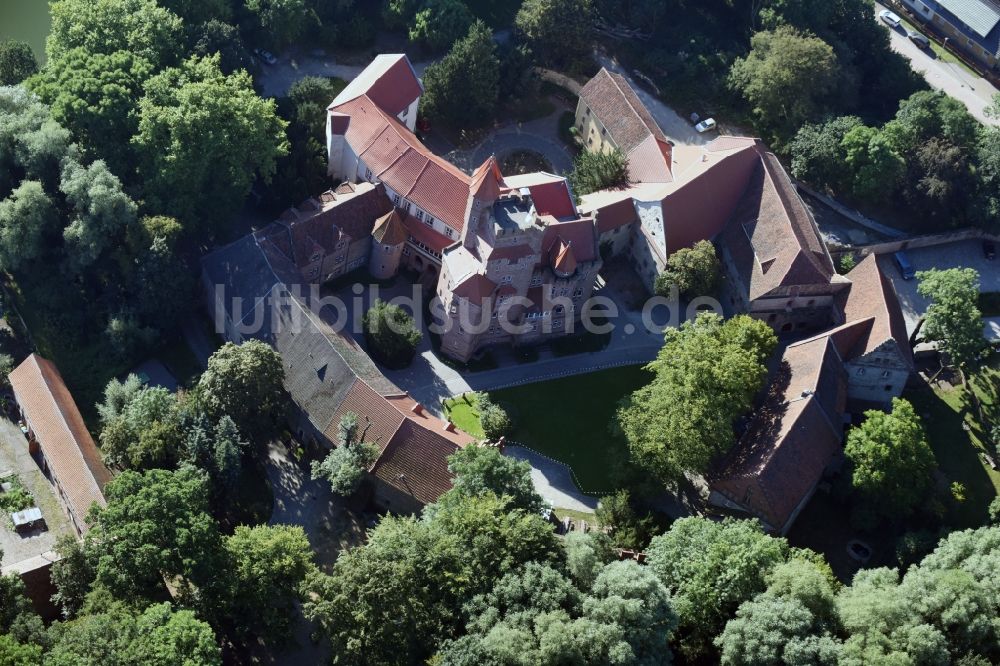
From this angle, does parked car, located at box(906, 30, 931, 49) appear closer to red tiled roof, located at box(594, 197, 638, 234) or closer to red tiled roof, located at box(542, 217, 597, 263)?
red tiled roof, located at box(594, 197, 638, 234)

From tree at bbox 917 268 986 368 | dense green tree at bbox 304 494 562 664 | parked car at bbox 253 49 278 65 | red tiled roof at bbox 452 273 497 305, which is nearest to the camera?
dense green tree at bbox 304 494 562 664

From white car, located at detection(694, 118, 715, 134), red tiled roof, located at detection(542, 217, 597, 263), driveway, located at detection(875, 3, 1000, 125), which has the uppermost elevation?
driveway, located at detection(875, 3, 1000, 125)

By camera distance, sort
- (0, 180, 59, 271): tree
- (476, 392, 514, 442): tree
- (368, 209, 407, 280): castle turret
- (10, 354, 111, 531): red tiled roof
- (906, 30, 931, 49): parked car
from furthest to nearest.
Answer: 1. (906, 30, 931, 49): parked car
2. (368, 209, 407, 280): castle turret
3. (0, 180, 59, 271): tree
4. (476, 392, 514, 442): tree
5. (10, 354, 111, 531): red tiled roof

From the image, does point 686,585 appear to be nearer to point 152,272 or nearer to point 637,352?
point 637,352

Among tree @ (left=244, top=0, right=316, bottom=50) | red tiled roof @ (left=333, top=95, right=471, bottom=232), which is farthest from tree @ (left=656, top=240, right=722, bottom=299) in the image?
tree @ (left=244, top=0, right=316, bottom=50)

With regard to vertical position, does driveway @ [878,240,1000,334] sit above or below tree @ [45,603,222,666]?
above

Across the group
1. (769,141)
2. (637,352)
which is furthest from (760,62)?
(637,352)

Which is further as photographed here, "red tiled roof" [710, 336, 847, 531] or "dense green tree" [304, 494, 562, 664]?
"red tiled roof" [710, 336, 847, 531]
